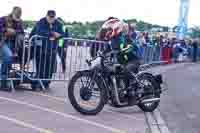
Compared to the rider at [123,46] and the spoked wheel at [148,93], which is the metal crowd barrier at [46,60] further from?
the spoked wheel at [148,93]

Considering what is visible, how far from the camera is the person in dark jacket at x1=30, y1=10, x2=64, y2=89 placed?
11641 millimetres

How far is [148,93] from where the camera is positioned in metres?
9.94

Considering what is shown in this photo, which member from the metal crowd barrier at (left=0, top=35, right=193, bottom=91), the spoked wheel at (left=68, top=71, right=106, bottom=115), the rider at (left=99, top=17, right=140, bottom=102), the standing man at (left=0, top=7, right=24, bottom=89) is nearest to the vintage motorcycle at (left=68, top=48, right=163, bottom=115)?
the spoked wheel at (left=68, top=71, right=106, bottom=115)

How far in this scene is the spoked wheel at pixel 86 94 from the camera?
8.93 metres

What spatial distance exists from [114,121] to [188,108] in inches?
100

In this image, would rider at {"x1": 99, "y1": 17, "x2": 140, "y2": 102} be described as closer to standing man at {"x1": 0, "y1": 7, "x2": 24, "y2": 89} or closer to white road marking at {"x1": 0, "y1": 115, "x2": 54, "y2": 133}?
standing man at {"x1": 0, "y1": 7, "x2": 24, "y2": 89}

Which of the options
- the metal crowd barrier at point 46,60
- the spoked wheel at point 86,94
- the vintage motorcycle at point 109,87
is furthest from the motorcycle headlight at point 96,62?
the metal crowd barrier at point 46,60

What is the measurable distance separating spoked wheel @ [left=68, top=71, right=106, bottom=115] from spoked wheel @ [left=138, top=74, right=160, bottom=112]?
3.35 feet

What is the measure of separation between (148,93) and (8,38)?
3154 mm

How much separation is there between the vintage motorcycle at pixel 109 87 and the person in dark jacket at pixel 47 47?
8.44ft

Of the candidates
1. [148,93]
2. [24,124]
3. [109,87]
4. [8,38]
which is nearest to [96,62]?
[109,87]

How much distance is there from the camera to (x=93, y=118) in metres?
8.90

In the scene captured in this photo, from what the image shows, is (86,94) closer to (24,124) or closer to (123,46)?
(123,46)

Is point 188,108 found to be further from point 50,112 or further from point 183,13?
point 183,13
